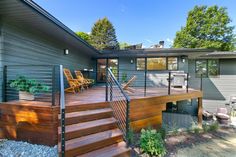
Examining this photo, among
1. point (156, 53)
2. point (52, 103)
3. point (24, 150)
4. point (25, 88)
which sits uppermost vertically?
point (156, 53)

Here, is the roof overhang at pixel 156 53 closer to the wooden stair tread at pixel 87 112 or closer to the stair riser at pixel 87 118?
the wooden stair tread at pixel 87 112

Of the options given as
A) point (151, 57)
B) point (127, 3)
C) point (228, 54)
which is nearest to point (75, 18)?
point (127, 3)

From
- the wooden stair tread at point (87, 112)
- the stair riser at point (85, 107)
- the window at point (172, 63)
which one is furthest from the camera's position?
the window at point (172, 63)

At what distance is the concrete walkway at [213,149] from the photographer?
5.08 meters

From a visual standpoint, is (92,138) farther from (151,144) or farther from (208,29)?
(208,29)

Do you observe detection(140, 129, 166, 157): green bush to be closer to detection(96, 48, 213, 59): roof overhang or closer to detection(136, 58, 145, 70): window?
detection(96, 48, 213, 59): roof overhang

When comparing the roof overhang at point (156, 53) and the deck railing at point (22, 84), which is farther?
the roof overhang at point (156, 53)

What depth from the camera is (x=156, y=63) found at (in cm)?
1155

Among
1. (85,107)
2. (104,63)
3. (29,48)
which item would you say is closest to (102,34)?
(104,63)

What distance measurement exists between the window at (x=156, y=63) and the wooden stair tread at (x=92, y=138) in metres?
7.95

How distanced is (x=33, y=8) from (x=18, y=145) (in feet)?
10.1

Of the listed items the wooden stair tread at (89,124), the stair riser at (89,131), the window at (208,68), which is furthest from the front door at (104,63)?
the stair riser at (89,131)

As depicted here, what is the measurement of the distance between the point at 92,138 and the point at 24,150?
143cm

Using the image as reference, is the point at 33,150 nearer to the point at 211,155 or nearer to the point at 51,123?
the point at 51,123
